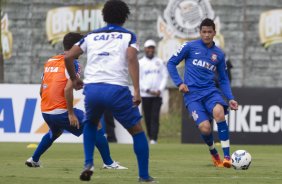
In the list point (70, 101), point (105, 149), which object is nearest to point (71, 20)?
point (105, 149)

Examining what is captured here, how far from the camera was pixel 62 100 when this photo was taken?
15180 mm

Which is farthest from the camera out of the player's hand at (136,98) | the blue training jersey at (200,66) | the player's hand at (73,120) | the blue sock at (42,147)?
the blue training jersey at (200,66)

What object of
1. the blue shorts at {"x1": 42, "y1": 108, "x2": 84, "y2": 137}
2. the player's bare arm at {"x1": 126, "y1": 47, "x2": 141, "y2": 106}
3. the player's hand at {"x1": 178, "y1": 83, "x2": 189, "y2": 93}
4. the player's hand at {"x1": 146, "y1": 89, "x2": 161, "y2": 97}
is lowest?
the player's hand at {"x1": 146, "y1": 89, "x2": 161, "y2": 97}

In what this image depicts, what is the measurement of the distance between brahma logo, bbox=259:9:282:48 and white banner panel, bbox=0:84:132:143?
10.7m

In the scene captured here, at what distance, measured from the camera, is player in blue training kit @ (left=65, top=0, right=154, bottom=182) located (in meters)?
11.7

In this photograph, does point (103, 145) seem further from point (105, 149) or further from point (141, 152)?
Answer: point (141, 152)

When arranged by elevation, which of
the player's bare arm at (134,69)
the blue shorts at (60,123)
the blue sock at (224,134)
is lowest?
the blue sock at (224,134)

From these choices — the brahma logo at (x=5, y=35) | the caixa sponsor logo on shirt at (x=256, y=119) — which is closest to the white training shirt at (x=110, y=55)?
the caixa sponsor logo on shirt at (x=256, y=119)

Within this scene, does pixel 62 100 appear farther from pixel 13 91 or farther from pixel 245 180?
pixel 13 91

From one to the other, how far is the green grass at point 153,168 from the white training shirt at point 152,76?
2.77m

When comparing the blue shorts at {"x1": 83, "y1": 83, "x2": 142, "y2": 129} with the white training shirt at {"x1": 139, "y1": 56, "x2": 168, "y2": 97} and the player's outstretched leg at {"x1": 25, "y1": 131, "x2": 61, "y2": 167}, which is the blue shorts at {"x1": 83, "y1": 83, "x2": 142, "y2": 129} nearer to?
the player's outstretched leg at {"x1": 25, "y1": 131, "x2": 61, "y2": 167}

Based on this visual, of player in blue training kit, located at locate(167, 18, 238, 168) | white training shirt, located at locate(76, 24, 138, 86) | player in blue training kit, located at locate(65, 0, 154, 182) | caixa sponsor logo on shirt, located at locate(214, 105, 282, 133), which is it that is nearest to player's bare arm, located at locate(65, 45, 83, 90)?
player in blue training kit, located at locate(65, 0, 154, 182)

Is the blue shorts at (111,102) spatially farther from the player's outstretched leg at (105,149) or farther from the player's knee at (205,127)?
the player's knee at (205,127)

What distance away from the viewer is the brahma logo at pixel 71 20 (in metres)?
32.5
